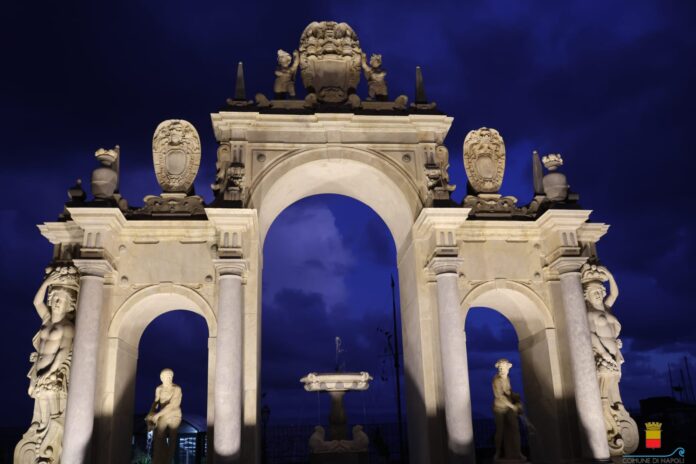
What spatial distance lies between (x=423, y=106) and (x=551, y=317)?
665 centimetres

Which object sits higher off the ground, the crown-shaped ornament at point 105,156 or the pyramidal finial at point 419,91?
the pyramidal finial at point 419,91

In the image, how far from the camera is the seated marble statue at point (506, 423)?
15.3 meters

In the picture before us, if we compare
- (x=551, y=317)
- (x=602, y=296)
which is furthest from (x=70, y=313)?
(x=602, y=296)

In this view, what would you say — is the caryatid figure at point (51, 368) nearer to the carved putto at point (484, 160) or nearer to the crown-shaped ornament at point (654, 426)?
the carved putto at point (484, 160)

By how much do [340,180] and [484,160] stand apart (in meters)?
4.17

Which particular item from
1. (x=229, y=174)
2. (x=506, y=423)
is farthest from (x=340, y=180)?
(x=506, y=423)

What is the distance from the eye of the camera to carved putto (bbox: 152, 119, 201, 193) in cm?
1712

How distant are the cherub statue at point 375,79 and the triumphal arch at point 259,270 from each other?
0.15ft

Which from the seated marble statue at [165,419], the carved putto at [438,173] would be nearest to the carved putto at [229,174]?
the seated marble statue at [165,419]

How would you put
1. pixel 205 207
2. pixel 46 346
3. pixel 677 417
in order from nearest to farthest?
1. pixel 46 346
2. pixel 205 207
3. pixel 677 417

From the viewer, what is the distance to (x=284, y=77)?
18359 millimetres

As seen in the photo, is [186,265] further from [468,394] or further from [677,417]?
[677,417]

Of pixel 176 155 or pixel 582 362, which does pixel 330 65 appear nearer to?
pixel 176 155

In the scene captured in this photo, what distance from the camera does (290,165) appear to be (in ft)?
55.1
